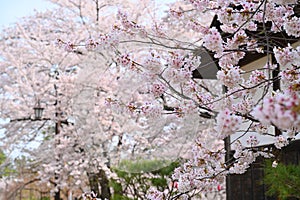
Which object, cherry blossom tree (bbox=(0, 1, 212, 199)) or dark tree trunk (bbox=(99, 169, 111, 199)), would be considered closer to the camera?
cherry blossom tree (bbox=(0, 1, 212, 199))

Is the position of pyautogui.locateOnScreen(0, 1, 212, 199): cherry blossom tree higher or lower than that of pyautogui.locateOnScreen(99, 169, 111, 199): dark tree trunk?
higher

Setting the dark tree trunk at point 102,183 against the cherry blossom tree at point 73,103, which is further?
the dark tree trunk at point 102,183

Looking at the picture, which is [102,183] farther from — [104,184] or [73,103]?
[73,103]

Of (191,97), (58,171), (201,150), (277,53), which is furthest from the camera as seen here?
(58,171)

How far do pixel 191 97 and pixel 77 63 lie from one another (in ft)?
23.3

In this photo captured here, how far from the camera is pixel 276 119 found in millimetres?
1114

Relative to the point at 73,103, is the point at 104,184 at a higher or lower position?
lower

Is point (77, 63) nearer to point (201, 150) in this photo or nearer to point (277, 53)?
point (201, 150)

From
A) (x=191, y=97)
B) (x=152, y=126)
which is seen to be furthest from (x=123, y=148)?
(x=191, y=97)

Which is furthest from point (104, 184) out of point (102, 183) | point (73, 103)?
point (73, 103)

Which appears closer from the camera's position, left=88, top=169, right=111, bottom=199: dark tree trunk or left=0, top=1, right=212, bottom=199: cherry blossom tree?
left=0, top=1, right=212, bottom=199: cherry blossom tree

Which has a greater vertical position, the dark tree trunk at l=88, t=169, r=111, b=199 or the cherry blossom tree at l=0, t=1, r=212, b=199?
the cherry blossom tree at l=0, t=1, r=212, b=199

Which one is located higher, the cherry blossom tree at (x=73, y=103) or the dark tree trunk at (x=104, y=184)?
the cherry blossom tree at (x=73, y=103)

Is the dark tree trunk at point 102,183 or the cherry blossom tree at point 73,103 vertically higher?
the cherry blossom tree at point 73,103
